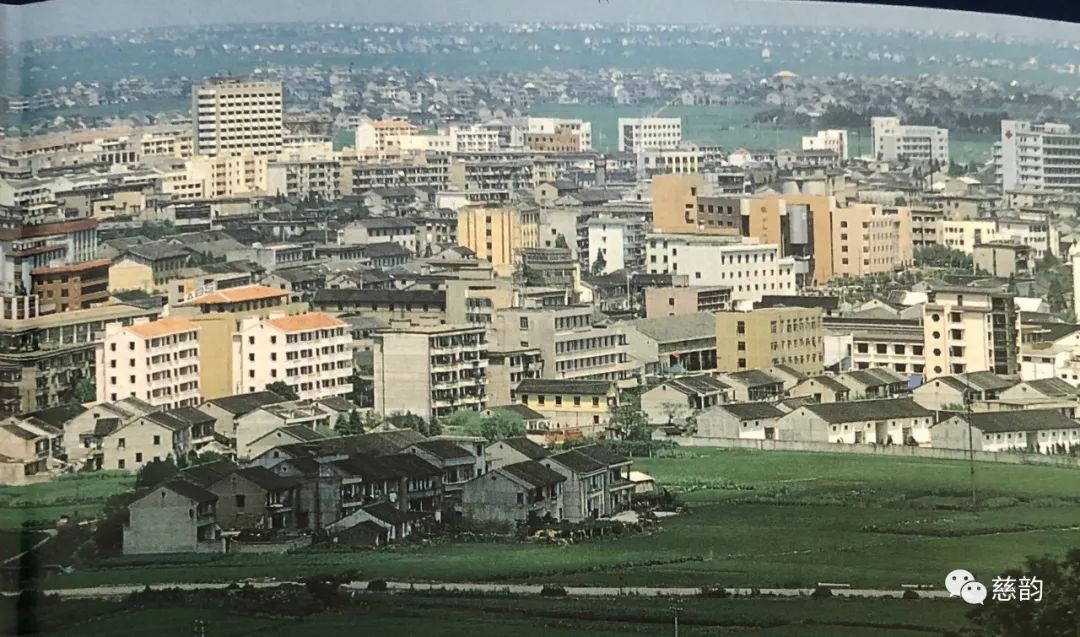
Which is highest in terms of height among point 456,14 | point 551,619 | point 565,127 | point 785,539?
point 456,14

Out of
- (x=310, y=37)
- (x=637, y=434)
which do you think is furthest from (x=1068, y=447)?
(x=310, y=37)

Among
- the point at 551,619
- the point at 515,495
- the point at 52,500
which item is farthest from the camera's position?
the point at 515,495

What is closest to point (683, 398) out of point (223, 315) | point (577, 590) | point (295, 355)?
point (577, 590)

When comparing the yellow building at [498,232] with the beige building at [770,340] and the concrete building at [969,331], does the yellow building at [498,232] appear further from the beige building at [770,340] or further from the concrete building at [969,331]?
the concrete building at [969,331]

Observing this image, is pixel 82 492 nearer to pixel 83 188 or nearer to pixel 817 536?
pixel 83 188

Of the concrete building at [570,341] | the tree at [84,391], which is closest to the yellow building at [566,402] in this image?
the concrete building at [570,341]

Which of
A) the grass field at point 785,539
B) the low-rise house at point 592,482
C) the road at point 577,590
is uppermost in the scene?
the low-rise house at point 592,482

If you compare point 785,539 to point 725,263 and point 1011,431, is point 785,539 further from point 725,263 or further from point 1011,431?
point 725,263
